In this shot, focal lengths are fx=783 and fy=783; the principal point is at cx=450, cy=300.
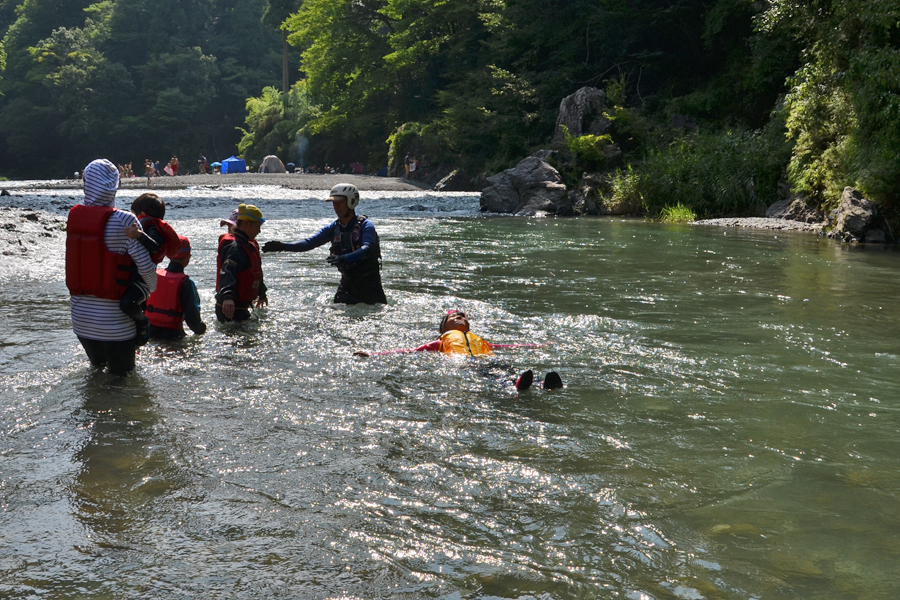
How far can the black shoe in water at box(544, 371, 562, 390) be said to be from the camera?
18.5 ft

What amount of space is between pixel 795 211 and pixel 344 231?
14706 mm

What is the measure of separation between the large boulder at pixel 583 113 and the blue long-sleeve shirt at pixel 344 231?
2140cm

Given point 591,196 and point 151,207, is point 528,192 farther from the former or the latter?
point 151,207

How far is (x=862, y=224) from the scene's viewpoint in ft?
51.2

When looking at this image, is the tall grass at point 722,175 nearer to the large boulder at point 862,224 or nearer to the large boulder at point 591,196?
the large boulder at point 591,196

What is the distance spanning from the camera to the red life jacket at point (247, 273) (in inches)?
301

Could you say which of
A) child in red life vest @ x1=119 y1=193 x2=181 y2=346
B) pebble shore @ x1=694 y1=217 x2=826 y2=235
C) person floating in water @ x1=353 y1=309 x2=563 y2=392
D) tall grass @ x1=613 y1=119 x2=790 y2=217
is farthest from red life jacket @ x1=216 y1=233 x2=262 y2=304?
tall grass @ x1=613 y1=119 x2=790 y2=217

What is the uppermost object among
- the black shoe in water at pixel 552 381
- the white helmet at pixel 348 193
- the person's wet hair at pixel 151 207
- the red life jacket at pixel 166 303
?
the white helmet at pixel 348 193

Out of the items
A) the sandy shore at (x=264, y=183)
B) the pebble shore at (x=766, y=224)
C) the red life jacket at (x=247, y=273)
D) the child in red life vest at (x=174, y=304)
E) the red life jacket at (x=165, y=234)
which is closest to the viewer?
the red life jacket at (x=165, y=234)

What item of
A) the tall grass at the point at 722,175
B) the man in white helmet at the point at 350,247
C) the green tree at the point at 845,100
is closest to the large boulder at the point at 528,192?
the tall grass at the point at 722,175

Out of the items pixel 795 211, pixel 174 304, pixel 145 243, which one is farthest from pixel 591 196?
pixel 145 243

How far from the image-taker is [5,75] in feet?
237

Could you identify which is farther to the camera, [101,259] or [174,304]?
[174,304]

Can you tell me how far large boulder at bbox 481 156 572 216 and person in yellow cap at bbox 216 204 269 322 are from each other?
60.0 feet
